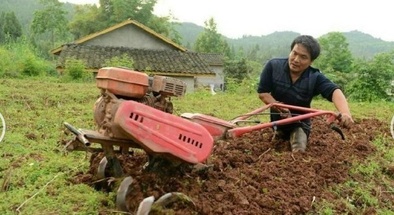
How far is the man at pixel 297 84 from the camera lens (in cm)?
472

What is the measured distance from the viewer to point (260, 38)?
581 ft

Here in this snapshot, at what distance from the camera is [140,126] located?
3.12m

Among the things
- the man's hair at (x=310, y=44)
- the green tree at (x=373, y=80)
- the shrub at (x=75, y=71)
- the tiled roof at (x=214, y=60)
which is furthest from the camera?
the tiled roof at (x=214, y=60)

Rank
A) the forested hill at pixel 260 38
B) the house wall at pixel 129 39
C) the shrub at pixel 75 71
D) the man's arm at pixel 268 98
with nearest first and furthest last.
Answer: the man's arm at pixel 268 98 < the shrub at pixel 75 71 < the house wall at pixel 129 39 < the forested hill at pixel 260 38

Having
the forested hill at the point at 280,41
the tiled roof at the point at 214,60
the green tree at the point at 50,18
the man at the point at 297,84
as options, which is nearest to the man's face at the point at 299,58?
the man at the point at 297,84

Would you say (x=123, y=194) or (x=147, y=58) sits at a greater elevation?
(x=123, y=194)

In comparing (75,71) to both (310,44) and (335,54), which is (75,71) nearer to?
(310,44)

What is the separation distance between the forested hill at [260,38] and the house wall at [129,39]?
78572 mm

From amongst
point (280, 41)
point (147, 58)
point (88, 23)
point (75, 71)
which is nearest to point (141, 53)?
point (147, 58)

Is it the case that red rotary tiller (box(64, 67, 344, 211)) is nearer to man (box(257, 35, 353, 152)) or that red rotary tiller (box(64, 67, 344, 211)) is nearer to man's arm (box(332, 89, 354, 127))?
man's arm (box(332, 89, 354, 127))

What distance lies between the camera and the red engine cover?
3088mm

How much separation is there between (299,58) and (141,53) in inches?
714

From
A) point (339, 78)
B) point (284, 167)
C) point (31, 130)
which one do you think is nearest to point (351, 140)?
point (284, 167)

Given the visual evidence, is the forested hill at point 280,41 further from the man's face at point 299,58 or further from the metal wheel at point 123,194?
the metal wheel at point 123,194
